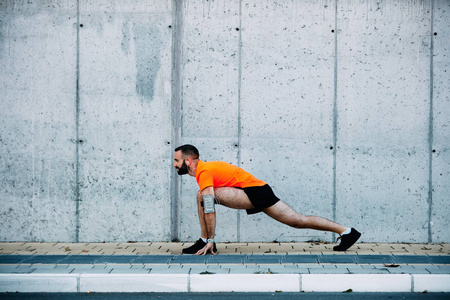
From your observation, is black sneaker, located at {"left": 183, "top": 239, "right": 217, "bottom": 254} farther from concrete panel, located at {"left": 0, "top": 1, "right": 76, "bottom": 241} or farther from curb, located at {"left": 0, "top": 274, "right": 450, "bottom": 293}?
concrete panel, located at {"left": 0, "top": 1, "right": 76, "bottom": 241}

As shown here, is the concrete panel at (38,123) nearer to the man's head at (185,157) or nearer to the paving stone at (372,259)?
the man's head at (185,157)

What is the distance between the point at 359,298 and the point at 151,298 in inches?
69.8

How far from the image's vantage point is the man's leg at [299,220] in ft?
24.1

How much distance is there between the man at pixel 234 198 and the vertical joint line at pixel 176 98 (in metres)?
1.20

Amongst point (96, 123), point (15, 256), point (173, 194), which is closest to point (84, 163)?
point (96, 123)

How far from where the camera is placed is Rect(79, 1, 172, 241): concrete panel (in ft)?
28.6

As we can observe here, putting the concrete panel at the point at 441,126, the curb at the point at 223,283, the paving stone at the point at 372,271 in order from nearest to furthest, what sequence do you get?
the curb at the point at 223,283 → the paving stone at the point at 372,271 → the concrete panel at the point at 441,126

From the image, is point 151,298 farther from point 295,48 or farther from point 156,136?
point 295,48

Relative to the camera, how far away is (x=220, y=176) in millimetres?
7418

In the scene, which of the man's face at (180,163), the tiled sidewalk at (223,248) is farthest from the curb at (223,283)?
the man's face at (180,163)

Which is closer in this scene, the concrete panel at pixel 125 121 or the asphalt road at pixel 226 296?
the asphalt road at pixel 226 296

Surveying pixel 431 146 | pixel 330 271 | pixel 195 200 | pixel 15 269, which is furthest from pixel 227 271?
pixel 431 146

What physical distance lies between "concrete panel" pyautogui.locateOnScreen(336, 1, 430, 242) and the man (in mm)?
1355

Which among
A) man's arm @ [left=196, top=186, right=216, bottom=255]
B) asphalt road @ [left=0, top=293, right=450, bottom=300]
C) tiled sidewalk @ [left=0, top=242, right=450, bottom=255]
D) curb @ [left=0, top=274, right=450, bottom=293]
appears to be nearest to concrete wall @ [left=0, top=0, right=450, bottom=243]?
tiled sidewalk @ [left=0, top=242, right=450, bottom=255]
